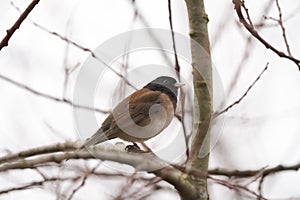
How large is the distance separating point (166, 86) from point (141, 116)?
1.53 feet

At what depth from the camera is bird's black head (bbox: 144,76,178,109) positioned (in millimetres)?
4089

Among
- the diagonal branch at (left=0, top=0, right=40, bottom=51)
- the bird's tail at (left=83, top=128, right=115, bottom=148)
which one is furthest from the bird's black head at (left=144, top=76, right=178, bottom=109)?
the diagonal branch at (left=0, top=0, right=40, bottom=51)

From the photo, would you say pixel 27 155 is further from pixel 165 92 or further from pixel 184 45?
pixel 165 92

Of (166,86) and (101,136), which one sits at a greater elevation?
(166,86)

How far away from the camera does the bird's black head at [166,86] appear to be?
4089 millimetres

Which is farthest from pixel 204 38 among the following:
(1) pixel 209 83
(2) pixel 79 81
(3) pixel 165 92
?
(3) pixel 165 92

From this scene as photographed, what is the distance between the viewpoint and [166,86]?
4.17m

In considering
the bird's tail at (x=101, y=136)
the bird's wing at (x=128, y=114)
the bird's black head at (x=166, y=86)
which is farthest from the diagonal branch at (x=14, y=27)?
the bird's black head at (x=166, y=86)

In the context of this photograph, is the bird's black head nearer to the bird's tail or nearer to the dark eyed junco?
the dark eyed junco

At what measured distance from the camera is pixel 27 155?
2010mm

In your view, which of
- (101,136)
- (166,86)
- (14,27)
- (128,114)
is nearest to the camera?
(14,27)

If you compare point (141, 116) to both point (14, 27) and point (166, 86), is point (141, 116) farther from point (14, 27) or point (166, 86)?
point (14, 27)

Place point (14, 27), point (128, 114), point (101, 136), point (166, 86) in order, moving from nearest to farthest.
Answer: point (14, 27)
point (101, 136)
point (128, 114)
point (166, 86)

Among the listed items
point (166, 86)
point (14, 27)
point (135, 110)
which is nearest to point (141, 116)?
point (135, 110)
